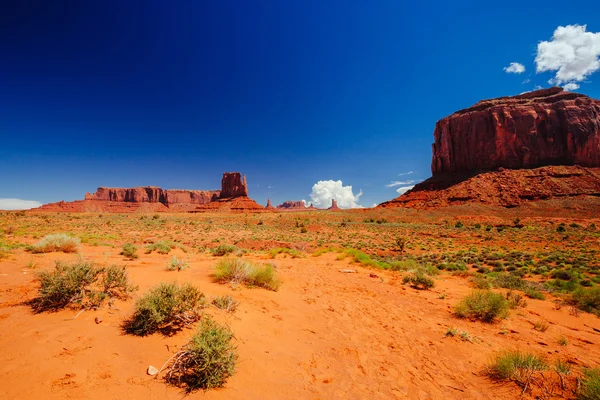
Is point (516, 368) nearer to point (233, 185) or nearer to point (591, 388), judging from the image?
point (591, 388)

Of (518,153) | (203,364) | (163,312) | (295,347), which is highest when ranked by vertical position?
(518,153)

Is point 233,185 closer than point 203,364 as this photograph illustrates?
No

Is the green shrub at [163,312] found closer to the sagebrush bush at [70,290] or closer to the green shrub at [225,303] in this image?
the green shrub at [225,303]

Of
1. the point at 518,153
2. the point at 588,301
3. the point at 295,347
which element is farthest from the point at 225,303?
the point at 518,153

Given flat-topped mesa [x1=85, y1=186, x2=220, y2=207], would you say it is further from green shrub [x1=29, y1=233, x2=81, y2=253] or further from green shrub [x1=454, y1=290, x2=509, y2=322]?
green shrub [x1=454, y1=290, x2=509, y2=322]

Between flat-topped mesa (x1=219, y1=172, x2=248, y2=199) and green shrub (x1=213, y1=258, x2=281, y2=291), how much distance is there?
4090 inches

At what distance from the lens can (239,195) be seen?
10919 cm

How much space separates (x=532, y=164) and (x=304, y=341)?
84.5 m

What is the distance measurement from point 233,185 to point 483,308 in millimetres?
110945

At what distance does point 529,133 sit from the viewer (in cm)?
6475

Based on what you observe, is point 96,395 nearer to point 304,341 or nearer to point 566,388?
point 304,341

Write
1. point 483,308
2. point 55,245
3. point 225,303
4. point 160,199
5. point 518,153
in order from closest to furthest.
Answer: point 225,303, point 483,308, point 55,245, point 518,153, point 160,199

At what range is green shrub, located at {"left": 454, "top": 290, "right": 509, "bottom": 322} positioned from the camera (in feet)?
21.2

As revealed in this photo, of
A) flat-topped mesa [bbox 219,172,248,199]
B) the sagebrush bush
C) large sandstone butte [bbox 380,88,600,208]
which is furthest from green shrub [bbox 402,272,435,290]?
flat-topped mesa [bbox 219,172,248,199]
